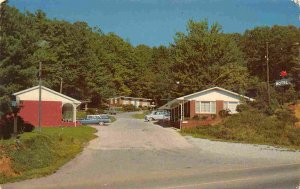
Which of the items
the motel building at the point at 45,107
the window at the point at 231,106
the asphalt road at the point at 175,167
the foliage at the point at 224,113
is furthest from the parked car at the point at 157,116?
the asphalt road at the point at 175,167

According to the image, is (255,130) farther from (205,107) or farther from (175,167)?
(175,167)

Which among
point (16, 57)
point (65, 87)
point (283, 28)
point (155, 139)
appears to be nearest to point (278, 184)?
point (155, 139)

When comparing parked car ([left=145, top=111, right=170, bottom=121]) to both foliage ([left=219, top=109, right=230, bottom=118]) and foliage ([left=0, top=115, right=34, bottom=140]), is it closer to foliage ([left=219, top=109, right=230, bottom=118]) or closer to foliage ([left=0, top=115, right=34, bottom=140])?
foliage ([left=219, top=109, right=230, bottom=118])

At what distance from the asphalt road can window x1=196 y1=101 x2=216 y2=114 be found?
14.7 meters

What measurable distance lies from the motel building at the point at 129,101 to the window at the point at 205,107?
5558 cm

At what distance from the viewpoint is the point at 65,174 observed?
17750 mm

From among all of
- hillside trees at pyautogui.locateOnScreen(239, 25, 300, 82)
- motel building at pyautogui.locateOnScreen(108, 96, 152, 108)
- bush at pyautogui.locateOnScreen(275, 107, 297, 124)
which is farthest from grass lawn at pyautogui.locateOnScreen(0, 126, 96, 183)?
motel building at pyautogui.locateOnScreen(108, 96, 152, 108)

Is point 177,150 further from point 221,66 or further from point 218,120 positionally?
point 221,66

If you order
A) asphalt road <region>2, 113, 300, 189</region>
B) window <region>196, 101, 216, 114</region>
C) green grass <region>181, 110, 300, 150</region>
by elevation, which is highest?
window <region>196, 101, 216, 114</region>

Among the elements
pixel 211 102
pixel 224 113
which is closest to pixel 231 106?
pixel 211 102

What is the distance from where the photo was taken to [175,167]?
19625 millimetres

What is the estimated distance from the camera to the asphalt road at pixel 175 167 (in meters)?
14.7

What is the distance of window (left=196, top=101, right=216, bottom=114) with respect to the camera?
4659cm

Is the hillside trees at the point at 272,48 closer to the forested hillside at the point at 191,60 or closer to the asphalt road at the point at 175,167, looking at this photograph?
the forested hillside at the point at 191,60
